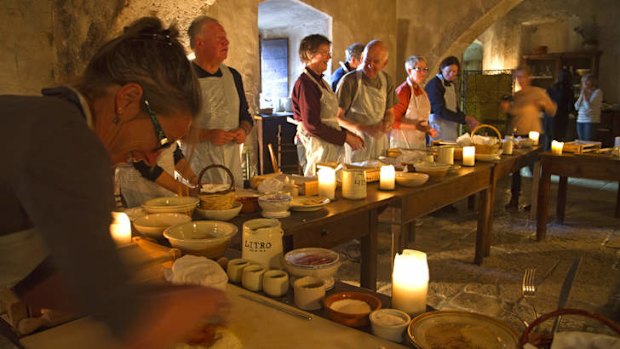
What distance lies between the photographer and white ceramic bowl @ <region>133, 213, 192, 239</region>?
1963mm

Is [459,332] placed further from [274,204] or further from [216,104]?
[216,104]

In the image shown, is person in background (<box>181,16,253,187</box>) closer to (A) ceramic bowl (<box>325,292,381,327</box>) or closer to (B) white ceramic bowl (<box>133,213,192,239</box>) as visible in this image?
(B) white ceramic bowl (<box>133,213,192,239</box>)

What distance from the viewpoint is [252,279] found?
59.5 inches

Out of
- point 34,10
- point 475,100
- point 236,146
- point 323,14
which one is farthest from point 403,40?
point 34,10

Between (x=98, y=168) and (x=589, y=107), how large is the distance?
10.1 metres

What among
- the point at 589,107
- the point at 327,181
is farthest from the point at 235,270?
the point at 589,107

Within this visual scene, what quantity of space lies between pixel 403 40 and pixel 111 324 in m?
7.92

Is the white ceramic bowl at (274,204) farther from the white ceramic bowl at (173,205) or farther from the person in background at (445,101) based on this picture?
the person in background at (445,101)

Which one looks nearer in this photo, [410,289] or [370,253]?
[410,289]

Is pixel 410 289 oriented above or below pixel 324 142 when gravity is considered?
below

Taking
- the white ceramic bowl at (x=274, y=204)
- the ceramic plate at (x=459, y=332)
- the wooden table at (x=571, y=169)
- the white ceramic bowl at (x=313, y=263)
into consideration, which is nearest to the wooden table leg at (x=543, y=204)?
the wooden table at (x=571, y=169)

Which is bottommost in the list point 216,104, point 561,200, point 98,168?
point 561,200

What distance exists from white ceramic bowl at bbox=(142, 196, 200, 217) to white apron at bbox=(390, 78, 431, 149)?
10.8 feet

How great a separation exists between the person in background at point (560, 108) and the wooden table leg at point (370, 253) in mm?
6222
